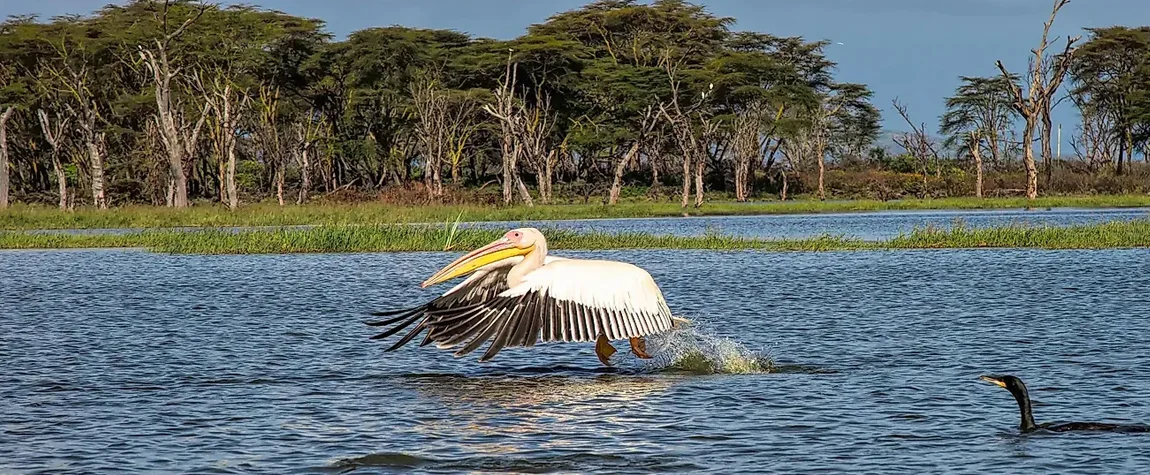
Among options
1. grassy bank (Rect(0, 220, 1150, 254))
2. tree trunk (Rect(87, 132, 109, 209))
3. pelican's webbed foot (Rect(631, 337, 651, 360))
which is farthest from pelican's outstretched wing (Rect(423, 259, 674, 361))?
tree trunk (Rect(87, 132, 109, 209))

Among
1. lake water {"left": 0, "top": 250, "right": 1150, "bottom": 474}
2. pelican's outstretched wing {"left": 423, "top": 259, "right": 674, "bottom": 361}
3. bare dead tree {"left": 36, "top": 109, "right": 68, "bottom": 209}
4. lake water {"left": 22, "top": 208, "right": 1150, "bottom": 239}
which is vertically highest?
bare dead tree {"left": 36, "top": 109, "right": 68, "bottom": 209}

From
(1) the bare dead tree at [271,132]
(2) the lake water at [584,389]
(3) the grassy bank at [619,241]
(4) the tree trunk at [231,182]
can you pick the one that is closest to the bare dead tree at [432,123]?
(1) the bare dead tree at [271,132]

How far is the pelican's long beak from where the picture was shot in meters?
11.3

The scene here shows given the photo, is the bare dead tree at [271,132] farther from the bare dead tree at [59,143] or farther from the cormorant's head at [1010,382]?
the cormorant's head at [1010,382]

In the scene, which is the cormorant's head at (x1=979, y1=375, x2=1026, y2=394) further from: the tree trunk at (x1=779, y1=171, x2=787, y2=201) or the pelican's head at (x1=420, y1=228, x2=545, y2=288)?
the tree trunk at (x1=779, y1=171, x2=787, y2=201)

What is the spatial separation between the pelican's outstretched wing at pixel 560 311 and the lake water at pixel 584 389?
47 centimetres

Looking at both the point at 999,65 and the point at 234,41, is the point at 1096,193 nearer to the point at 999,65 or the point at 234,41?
the point at 999,65

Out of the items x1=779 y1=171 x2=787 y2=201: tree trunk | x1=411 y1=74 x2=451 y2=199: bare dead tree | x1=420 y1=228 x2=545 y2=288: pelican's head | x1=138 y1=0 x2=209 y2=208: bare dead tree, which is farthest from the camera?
x1=779 y1=171 x2=787 y2=201: tree trunk

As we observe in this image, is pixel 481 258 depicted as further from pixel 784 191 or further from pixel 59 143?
pixel 784 191

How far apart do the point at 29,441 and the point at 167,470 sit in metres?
1.50

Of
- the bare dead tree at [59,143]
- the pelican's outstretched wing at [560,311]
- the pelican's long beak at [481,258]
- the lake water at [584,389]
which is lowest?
the lake water at [584,389]

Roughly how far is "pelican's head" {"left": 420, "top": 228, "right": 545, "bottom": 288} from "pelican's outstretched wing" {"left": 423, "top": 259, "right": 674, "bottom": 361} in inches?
9.1

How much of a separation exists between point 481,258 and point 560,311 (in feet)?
3.10

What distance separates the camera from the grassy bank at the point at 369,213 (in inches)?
1646
